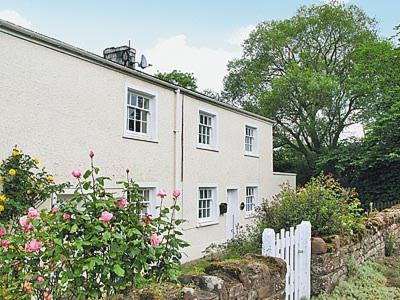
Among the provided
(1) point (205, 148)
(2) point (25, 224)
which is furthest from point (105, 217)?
(1) point (205, 148)

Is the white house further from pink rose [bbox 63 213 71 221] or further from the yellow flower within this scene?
pink rose [bbox 63 213 71 221]

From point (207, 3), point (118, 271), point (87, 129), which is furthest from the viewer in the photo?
point (207, 3)

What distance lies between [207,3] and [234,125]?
16.2 ft

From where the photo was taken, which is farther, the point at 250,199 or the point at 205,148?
the point at 250,199

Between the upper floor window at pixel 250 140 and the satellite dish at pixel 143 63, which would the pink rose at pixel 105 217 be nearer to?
the satellite dish at pixel 143 63

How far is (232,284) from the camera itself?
158 inches

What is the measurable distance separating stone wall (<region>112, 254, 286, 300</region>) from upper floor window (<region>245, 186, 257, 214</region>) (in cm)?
1254

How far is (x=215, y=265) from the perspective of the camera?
4285 millimetres

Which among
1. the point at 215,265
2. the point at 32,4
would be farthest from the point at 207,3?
the point at 215,265

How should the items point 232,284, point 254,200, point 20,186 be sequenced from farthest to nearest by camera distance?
point 254,200
point 20,186
point 232,284

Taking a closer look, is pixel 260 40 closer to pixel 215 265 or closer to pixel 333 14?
pixel 333 14

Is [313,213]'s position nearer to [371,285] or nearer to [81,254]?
[371,285]

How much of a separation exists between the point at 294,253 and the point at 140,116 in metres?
6.95

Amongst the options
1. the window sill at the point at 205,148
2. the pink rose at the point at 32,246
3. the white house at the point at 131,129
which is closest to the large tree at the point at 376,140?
the white house at the point at 131,129
